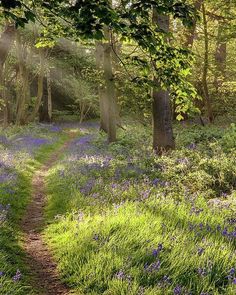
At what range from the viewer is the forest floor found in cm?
472

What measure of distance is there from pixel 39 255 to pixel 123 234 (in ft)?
5.09

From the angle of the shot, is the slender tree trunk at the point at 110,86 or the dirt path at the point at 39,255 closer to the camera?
the dirt path at the point at 39,255

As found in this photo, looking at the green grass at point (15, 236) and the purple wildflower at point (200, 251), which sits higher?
the purple wildflower at point (200, 251)

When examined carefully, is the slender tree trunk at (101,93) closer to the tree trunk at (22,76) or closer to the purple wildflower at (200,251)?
the tree trunk at (22,76)

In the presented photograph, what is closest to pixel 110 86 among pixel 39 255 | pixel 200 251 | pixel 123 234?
pixel 39 255

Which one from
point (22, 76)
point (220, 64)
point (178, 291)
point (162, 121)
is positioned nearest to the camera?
point (178, 291)

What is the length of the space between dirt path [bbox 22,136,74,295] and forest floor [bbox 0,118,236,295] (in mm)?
15

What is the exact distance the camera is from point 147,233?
5.79 m

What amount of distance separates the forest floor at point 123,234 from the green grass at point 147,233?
0.05 ft

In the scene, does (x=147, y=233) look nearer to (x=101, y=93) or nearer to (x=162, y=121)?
(x=162, y=121)

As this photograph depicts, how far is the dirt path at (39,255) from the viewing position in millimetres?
5160

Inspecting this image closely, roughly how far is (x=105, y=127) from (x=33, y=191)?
1522 centimetres

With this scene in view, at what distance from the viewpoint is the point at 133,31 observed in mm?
4969

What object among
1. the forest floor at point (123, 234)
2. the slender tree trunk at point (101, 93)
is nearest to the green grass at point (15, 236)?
the forest floor at point (123, 234)
